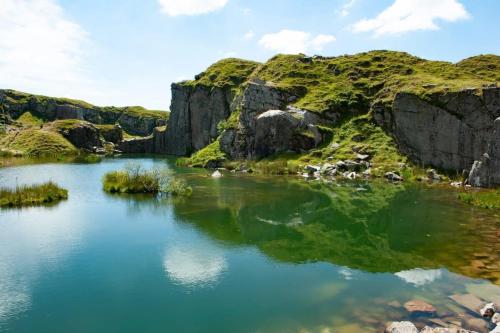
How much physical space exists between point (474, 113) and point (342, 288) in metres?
66.1

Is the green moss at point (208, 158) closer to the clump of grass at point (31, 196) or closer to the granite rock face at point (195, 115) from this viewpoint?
the granite rock face at point (195, 115)

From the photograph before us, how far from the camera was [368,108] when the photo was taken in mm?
111125

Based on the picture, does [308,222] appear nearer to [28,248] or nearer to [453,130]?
[28,248]

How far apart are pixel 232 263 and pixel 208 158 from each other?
8655 centimetres

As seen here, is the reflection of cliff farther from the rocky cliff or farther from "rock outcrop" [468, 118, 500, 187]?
the rocky cliff

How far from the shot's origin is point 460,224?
44969mm

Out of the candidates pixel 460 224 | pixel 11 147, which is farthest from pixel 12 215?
pixel 11 147

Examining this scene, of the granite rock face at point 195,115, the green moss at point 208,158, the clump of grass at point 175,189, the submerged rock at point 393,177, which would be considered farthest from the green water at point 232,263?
the granite rock face at point 195,115

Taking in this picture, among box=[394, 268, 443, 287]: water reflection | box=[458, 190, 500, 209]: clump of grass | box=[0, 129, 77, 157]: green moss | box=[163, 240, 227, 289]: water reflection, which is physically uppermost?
box=[0, 129, 77, 157]: green moss

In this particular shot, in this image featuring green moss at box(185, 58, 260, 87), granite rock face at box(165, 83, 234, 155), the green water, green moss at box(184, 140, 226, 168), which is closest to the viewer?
the green water

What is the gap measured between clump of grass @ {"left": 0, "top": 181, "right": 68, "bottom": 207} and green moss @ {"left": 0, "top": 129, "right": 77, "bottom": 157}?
371ft

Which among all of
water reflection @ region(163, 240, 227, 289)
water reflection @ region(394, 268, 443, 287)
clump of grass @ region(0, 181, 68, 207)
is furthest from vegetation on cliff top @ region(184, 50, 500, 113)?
clump of grass @ region(0, 181, 68, 207)

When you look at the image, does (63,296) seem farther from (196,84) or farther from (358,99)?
(196,84)

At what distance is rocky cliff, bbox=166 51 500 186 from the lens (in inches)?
3145
